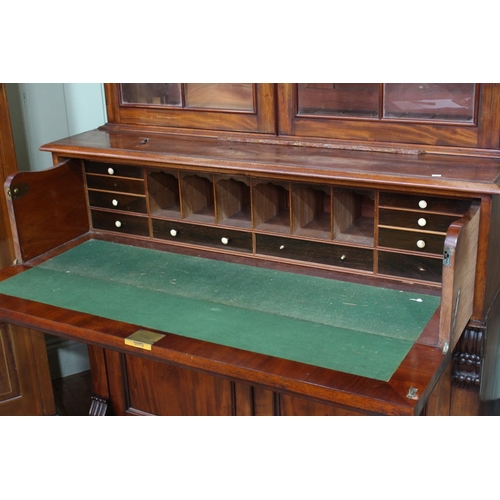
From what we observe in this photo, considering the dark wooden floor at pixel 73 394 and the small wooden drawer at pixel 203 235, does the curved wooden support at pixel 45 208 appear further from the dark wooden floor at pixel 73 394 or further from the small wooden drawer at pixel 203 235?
the dark wooden floor at pixel 73 394

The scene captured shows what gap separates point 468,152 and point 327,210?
518mm

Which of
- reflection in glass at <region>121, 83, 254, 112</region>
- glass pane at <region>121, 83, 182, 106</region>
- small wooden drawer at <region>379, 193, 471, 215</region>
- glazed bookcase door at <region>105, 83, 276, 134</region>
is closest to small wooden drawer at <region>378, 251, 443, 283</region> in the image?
small wooden drawer at <region>379, 193, 471, 215</region>

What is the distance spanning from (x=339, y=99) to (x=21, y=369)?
182 centimetres

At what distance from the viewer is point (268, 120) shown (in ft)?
8.30

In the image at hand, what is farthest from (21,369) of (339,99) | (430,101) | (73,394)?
(430,101)

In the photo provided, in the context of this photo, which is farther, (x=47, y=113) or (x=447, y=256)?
(x=47, y=113)

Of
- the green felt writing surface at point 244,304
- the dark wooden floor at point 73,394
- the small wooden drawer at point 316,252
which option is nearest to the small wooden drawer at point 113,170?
the green felt writing surface at point 244,304

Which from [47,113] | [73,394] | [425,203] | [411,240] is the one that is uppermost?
[47,113]

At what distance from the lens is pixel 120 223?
2.74 meters

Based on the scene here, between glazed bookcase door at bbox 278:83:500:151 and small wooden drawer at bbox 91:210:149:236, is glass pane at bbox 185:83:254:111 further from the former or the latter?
small wooden drawer at bbox 91:210:149:236

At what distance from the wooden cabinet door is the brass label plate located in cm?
127

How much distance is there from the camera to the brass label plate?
1.96 m

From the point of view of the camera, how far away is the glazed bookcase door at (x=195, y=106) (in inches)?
99.9

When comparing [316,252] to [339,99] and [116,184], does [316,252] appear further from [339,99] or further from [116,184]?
[116,184]
